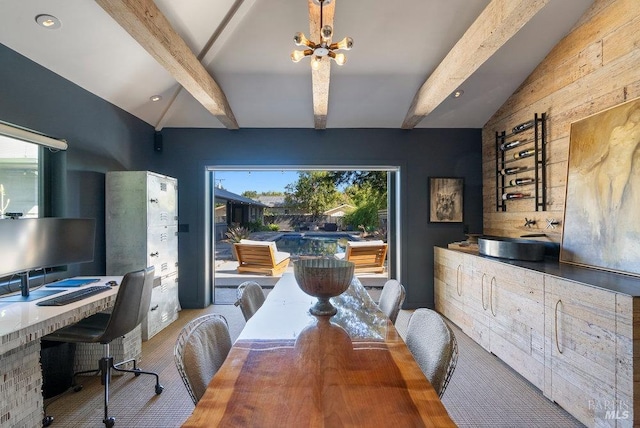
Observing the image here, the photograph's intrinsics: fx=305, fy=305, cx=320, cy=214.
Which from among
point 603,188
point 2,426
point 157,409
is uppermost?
point 603,188

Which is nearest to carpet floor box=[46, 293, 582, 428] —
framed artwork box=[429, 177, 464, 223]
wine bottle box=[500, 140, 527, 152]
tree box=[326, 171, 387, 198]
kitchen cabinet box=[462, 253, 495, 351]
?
kitchen cabinet box=[462, 253, 495, 351]

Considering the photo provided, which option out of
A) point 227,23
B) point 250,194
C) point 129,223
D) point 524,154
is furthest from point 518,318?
point 250,194

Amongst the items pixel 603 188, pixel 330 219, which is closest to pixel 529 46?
pixel 603 188

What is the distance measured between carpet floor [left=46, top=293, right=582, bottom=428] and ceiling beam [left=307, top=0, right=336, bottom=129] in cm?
293

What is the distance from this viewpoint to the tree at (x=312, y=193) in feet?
27.9

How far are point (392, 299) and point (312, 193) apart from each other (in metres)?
6.78

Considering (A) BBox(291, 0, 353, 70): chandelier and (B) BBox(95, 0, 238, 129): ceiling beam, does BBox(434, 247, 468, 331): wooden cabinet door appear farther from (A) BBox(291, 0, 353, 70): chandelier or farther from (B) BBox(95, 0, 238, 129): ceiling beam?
(B) BBox(95, 0, 238, 129): ceiling beam

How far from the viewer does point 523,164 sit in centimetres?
346

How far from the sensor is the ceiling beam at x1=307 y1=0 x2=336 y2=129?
2.34 m

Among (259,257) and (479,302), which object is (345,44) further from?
(259,257)

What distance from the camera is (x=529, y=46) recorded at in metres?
3.08

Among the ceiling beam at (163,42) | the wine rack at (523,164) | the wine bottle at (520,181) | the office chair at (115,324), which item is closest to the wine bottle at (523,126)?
the wine rack at (523,164)

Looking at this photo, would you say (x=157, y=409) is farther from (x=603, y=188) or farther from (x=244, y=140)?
(x=603, y=188)

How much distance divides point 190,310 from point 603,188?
186 inches
